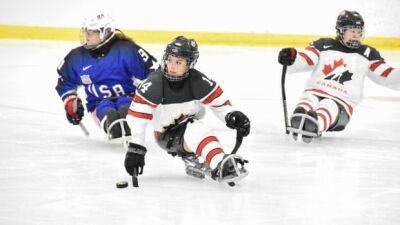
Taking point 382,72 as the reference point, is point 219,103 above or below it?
above

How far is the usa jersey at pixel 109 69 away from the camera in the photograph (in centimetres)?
398

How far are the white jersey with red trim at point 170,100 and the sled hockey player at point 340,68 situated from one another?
3.56 feet

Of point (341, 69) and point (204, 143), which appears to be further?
point (341, 69)

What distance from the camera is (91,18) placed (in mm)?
3900

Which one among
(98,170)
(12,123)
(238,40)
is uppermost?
(98,170)

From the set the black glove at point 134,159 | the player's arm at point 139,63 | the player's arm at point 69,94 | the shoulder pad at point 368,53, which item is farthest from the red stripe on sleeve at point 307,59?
the black glove at point 134,159

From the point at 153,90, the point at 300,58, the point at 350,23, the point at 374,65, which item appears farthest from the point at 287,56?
the point at 153,90

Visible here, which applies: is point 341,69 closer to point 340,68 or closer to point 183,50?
point 340,68

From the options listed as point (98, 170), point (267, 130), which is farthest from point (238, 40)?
point (98, 170)

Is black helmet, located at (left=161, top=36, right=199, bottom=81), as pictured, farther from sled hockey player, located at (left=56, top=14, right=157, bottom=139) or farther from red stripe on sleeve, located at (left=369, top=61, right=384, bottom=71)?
red stripe on sleeve, located at (left=369, top=61, right=384, bottom=71)

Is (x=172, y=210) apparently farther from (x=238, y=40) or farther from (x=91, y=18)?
(x=238, y=40)

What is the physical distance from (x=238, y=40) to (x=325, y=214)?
251 inches

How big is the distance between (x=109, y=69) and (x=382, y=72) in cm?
141

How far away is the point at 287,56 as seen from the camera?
4.17 metres
